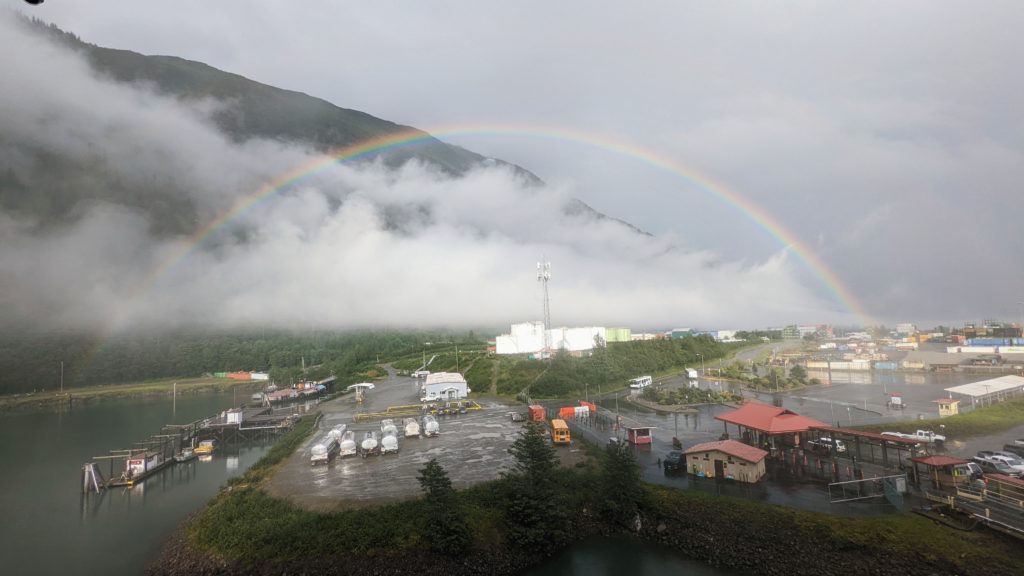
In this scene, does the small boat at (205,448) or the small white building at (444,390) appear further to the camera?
the small white building at (444,390)

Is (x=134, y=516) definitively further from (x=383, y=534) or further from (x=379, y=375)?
(x=379, y=375)

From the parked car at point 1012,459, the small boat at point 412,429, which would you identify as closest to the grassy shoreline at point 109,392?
the small boat at point 412,429

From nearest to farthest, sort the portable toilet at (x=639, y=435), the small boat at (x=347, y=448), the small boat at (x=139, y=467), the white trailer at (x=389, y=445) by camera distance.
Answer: the portable toilet at (x=639, y=435) → the small boat at (x=347, y=448) → the white trailer at (x=389, y=445) → the small boat at (x=139, y=467)

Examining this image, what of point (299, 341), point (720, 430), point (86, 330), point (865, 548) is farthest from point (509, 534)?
point (86, 330)

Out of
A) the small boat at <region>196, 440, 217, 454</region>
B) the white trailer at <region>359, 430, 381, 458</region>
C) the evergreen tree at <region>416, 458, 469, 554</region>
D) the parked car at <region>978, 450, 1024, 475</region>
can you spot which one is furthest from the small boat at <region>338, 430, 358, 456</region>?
the parked car at <region>978, 450, 1024, 475</region>

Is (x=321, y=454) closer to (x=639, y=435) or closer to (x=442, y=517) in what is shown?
(x=442, y=517)

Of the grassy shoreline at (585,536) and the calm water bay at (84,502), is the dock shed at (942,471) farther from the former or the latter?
the calm water bay at (84,502)
